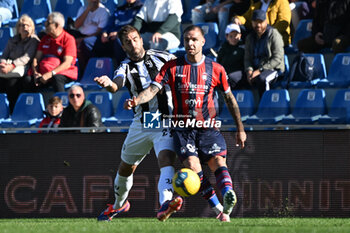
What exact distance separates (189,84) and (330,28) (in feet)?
16.6

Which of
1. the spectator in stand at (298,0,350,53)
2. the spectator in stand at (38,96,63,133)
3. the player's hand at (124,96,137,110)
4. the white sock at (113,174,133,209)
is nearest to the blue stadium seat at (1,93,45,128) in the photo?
the spectator in stand at (38,96,63,133)

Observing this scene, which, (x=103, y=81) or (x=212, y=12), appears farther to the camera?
(x=212, y=12)

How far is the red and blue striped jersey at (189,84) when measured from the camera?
7734 millimetres

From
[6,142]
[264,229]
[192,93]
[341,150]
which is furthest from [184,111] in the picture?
[6,142]

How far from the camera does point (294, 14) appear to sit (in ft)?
43.0

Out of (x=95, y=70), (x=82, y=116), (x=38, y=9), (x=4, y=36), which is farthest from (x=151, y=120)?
(x=38, y=9)

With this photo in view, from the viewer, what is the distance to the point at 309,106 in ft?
37.2

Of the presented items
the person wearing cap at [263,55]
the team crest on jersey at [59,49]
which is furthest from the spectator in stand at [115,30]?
the person wearing cap at [263,55]

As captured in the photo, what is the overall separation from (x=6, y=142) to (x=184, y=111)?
3373 mm

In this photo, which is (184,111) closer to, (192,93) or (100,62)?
(192,93)

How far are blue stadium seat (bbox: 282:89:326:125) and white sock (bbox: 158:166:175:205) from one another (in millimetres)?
3792

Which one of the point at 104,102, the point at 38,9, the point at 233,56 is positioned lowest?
the point at 104,102

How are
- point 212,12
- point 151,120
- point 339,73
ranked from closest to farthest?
point 151,120, point 339,73, point 212,12

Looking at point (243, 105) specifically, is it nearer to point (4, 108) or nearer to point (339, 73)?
point (339, 73)
